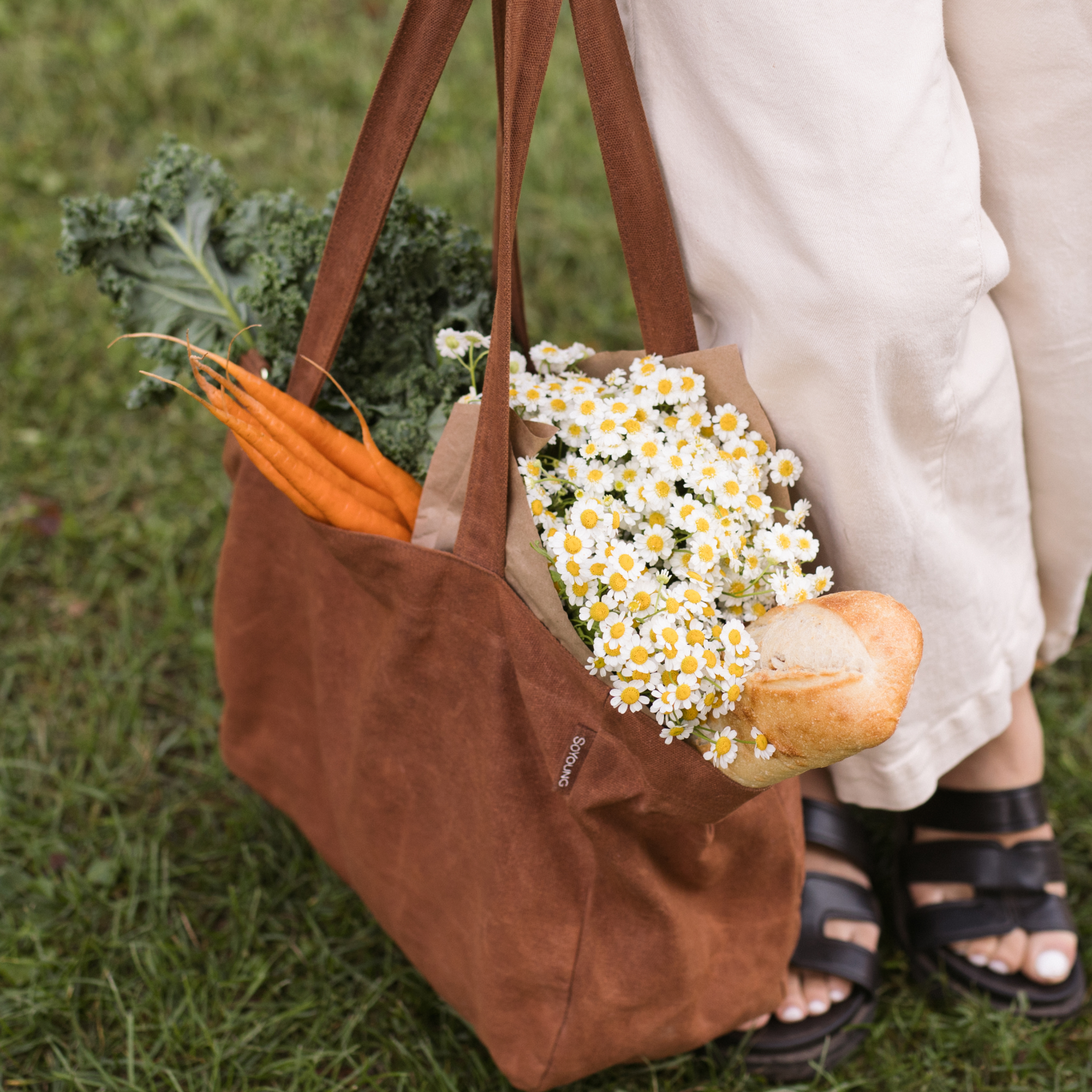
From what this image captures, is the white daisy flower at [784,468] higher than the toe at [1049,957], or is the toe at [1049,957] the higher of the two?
the white daisy flower at [784,468]

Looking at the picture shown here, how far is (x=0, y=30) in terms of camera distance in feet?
10.1

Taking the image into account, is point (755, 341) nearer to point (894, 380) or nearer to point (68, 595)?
point (894, 380)

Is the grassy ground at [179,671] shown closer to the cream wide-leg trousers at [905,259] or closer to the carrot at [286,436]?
the cream wide-leg trousers at [905,259]

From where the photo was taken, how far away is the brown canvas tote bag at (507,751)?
3.44 ft

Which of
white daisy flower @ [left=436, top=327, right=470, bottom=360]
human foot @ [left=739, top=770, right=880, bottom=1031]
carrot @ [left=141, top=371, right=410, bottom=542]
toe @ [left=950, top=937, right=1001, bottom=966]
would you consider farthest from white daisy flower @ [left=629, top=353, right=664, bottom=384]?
toe @ [left=950, top=937, right=1001, bottom=966]

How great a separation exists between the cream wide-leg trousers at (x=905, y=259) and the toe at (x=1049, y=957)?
1.06ft

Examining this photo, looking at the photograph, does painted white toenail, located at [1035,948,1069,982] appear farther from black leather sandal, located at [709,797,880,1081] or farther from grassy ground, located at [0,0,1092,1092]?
black leather sandal, located at [709,797,880,1081]

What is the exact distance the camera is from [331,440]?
122 centimetres

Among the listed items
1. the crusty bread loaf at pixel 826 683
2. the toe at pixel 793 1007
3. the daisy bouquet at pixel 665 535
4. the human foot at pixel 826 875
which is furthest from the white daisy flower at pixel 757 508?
the toe at pixel 793 1007

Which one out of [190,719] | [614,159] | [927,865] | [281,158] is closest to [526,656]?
[614,159]

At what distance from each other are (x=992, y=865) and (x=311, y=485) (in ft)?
3.77

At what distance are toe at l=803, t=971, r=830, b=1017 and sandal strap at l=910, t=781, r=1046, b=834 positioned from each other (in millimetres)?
314

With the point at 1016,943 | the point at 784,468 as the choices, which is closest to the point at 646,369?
the point at 784,468

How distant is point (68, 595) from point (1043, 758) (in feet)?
5.97
